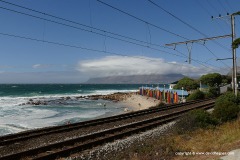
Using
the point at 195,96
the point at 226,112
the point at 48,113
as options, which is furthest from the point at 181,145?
the point at 195,96

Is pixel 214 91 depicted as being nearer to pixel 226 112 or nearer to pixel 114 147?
pixel 226 112

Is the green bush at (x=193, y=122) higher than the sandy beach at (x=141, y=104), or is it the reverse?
the green bush at (x=193, y=122)

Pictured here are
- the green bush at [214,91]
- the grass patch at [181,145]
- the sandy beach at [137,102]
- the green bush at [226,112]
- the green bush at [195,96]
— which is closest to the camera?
the grass patch at [181,145]

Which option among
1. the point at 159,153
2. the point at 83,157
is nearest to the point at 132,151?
the point at 159,153

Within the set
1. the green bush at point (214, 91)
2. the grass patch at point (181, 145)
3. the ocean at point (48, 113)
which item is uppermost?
the green bush at point (214, 91)

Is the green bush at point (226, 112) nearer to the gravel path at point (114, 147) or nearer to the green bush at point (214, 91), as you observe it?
the gravel path at point (114, 147)

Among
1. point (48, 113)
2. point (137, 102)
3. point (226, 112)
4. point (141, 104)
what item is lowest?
point (48, 113)

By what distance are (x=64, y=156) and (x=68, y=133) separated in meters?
5.23

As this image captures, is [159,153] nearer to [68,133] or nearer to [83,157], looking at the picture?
[83,157]

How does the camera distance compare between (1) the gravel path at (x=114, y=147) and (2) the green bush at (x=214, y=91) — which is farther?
(2) the green bush at (x=214, y=91)

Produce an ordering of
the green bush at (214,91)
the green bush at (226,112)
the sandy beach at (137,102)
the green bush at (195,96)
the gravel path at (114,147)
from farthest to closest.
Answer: the green bush at (214,91), the sandy beach at (137,102), the green bush at (195,96), the green bush at (226,112), the gravel path at (114,147)

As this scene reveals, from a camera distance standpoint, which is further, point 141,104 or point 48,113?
point 141,104

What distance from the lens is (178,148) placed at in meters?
12.3

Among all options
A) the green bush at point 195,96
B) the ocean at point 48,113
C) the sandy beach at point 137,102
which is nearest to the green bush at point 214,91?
the green bush at point 195,96
